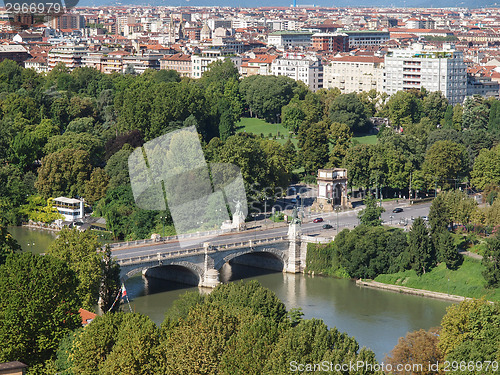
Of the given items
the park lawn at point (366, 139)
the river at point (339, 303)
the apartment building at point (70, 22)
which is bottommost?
the river at point (339, 303)

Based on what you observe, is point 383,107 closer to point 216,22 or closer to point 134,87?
point 134,87

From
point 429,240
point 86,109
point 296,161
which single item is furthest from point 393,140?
point 86,109

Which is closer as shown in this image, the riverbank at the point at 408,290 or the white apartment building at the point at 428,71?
the riverbank at the point at 408,290

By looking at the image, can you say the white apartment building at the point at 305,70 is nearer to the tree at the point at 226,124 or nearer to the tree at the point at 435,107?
the tree at the point at 435,107

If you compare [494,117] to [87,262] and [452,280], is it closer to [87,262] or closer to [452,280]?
[452,280]

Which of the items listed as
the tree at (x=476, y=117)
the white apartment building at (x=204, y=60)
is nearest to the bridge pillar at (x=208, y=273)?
the tree at (x=476, y=117)

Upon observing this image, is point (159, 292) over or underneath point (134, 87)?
underneath

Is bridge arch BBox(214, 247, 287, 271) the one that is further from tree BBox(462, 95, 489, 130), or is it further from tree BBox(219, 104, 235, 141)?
tree BBox(462, 95, 489, 130)
